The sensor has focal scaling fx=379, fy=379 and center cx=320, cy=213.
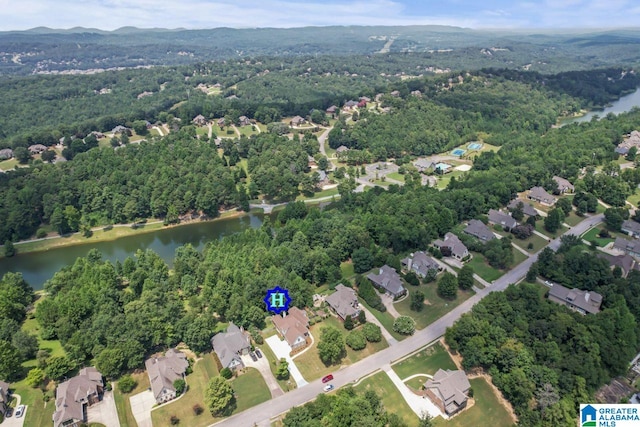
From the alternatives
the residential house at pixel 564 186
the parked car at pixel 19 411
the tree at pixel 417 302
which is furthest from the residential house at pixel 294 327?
the residential house at pixel 564 186

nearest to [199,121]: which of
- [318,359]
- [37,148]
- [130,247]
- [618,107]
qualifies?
[37,148]

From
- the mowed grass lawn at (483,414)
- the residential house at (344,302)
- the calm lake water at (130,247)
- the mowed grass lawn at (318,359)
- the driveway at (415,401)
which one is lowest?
the calm lake water at (130,247)

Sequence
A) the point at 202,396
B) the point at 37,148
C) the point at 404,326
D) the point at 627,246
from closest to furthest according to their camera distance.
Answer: the point at 202,396 < the point at 404,326 < the point at 627,246 < the point at 37,148

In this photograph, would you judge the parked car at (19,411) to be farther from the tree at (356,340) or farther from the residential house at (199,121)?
the residential house at (199,121)

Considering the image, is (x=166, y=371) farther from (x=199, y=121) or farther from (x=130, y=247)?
(x=199, y=121)

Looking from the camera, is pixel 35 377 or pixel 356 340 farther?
pixel 356 340

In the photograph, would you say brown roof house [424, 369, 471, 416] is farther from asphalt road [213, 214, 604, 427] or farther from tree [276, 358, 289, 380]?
tree [276, 358, 289, 380]
